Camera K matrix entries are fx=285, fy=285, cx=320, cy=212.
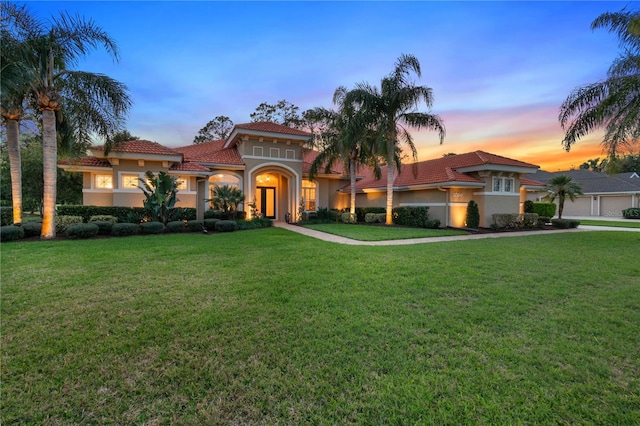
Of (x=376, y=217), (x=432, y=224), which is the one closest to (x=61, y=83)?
(x=376, y=217)

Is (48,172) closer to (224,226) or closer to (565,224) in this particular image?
(224,226)

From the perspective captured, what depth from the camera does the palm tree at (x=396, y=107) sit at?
1652 centimetres

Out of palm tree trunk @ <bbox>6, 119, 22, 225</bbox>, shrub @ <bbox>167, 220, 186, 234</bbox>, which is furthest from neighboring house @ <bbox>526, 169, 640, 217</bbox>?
palm tree trunk @ <bbox>6, 119, 22, 225</bbox>

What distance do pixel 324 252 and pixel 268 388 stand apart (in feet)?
20.2

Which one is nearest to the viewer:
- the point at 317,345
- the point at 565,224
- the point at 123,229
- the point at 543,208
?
the point at 317,345

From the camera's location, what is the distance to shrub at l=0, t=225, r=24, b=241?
997 cm

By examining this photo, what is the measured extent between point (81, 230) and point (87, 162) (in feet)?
23.8

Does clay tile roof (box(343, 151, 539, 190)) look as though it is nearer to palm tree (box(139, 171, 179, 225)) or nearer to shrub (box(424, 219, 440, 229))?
shrub (box(424, 219, 440, 229))

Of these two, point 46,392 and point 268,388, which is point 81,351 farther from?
point 268,388

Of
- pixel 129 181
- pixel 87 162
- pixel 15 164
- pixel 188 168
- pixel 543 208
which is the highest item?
pixel 87 162

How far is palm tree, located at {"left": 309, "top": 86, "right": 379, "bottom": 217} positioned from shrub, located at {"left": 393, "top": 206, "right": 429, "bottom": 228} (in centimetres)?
319

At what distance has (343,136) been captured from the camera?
57.8 ft

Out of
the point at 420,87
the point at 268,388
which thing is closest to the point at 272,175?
the point at 420,87

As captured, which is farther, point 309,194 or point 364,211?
point 309,194
